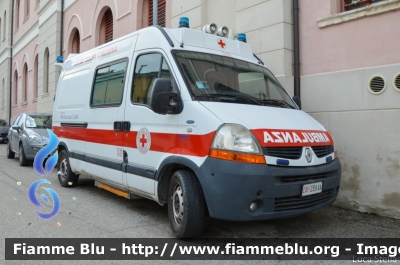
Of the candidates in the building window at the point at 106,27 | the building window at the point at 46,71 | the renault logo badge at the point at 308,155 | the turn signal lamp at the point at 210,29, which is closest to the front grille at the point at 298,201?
the renault logo badge at the point at 308,155

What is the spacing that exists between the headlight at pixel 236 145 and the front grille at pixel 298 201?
51cm

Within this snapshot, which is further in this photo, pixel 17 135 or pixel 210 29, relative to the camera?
pixel 17 135

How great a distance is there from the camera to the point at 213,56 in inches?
188

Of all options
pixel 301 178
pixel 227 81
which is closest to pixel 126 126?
pixel 227 81

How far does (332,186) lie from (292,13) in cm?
400

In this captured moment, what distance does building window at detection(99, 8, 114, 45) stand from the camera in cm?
1363

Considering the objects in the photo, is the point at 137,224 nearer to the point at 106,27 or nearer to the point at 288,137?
the point at 288,137

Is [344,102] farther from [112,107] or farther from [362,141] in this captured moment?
[112,107]

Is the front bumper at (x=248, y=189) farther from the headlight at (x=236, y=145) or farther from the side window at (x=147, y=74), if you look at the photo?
the side window at (x=147, y=74)

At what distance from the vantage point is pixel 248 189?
3.56m

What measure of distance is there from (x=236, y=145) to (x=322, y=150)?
1.23 m

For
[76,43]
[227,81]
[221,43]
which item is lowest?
[227,81]

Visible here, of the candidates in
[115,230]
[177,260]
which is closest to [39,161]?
[115,230]

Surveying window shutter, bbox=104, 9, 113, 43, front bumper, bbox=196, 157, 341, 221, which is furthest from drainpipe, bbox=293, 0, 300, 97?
window shutter, bbox=104, 9, 113, 43
